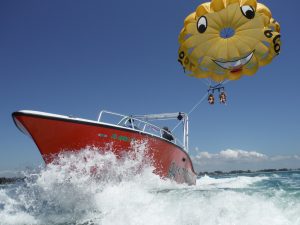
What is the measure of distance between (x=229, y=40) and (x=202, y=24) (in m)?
1.20

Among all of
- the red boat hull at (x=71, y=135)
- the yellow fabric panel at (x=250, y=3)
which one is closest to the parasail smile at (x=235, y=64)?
the yellow fabric panel at (x=250, y=3)

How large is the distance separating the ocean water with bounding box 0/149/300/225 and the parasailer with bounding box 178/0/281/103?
517 cm

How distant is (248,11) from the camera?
11656mm

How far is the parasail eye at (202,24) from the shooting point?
39.5 ft

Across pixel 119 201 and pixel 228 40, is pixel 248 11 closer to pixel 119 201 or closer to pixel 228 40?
pixel 228 40

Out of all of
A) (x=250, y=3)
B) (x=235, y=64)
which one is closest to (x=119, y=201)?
(x=235, y=64)

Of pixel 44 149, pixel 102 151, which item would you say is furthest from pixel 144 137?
pixel 44 149

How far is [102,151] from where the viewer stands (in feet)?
28.5

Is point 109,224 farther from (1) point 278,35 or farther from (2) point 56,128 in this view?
(1) point 278,35

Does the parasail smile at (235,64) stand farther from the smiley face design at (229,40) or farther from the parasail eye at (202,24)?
the parasail eye at (202,24)

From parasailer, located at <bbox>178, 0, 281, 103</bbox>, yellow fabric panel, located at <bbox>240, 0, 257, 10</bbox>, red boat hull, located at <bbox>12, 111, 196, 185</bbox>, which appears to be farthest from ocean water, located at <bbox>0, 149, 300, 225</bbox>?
yellow fabric panel, located at <bbox>240, 0, 257, 10</bbox>

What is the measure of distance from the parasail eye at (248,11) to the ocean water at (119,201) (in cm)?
632

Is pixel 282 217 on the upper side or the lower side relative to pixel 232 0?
lower

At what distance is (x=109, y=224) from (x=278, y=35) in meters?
9.04
